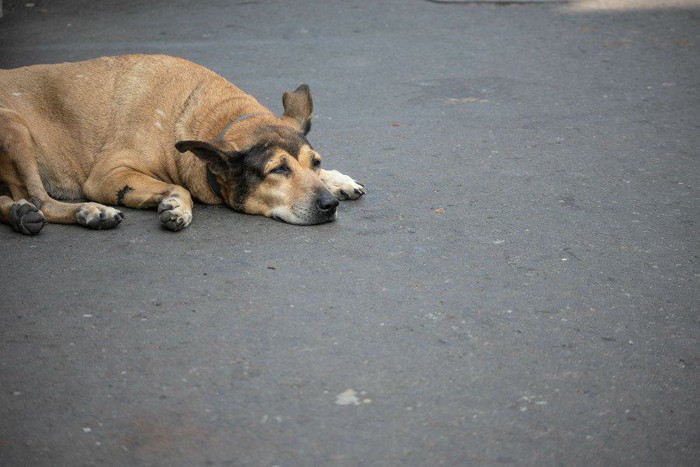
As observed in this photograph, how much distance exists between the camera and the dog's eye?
17.1 feet

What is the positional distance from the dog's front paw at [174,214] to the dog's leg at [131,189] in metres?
0.03

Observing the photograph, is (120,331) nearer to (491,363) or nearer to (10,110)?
(491,363)

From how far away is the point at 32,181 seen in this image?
5316 mm

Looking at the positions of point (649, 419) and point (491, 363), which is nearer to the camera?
point (649, 419)

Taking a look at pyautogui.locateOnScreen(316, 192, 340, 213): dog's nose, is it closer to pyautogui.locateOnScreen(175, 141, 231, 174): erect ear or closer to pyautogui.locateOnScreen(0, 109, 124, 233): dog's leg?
pyautogui.locateOnScreen(175, 141, 231, 174): erect ear

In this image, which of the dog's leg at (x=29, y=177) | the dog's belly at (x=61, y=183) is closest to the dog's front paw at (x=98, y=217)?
the dog's leg at (x=29, y=177)

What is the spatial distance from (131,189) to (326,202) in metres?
1.24

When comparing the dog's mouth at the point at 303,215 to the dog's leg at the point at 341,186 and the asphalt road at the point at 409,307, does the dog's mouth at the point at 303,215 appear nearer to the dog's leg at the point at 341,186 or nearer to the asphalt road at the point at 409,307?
the asphalt road at the point at 409,307

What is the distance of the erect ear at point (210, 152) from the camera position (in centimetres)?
502

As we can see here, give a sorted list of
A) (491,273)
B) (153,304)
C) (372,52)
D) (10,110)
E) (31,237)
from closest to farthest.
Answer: (153,304) → (491,273) → (31,237) → (10,110) → (372,52)

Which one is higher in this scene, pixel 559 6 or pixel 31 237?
pixel 559 6

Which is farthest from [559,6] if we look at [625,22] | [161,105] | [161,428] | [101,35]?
[161,428]

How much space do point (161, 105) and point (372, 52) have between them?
417cm

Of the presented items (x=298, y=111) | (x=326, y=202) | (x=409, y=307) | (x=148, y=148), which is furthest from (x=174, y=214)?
(x=409, y=307)
